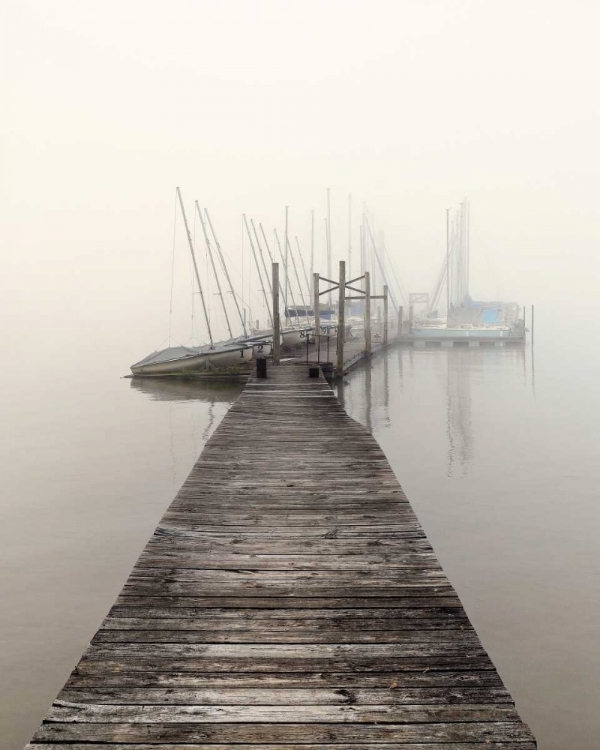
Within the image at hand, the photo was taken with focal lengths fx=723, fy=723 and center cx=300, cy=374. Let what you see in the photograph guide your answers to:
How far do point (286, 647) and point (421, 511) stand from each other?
9.05m

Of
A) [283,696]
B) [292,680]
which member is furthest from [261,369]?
[283,696]

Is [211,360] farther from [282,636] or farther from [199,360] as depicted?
[282,636]

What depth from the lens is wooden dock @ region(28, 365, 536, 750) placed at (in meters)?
4.14

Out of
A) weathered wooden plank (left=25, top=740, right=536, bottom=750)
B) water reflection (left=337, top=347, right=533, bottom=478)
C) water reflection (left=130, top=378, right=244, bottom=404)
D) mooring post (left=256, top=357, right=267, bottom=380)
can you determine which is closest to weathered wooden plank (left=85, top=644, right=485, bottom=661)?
weathered wooden plank (left=25, top=740, right=536, bottom=750)

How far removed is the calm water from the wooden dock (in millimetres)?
1851

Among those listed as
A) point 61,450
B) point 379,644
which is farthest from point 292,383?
point 379,644

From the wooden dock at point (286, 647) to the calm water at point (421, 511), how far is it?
6.07 feet

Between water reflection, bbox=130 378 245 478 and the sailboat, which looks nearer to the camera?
water reflection, bbox=130 378 245 478

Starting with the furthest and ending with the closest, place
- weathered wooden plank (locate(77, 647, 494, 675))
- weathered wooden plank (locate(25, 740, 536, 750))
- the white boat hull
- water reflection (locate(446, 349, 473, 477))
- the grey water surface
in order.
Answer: the white boat hull, water reflection (locate(446, 349, 473, 477)), the grey water surface, weathered wooden plank (locate(77, 647, 494, 675)), weathered wooden plank (locate(25, 740, 536, 750))

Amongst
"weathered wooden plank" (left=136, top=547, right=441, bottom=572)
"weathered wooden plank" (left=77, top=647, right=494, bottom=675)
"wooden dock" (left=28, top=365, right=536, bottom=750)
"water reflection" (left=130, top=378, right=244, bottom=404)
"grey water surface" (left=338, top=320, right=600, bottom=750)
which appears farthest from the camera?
"water reflection" (left=130, top=378, right=244, bottom=404)

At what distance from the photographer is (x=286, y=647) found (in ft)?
16.6

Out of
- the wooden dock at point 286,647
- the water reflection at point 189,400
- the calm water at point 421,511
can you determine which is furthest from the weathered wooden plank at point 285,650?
the water reflection at point 189,400

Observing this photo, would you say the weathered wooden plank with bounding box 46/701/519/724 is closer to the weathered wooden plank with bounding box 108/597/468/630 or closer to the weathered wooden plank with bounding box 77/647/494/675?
the weathered wooden plank with bounding box 77/647/494/675

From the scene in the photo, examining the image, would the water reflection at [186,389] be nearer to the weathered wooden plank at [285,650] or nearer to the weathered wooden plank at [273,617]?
the weathered wooden plank at [273,617]
